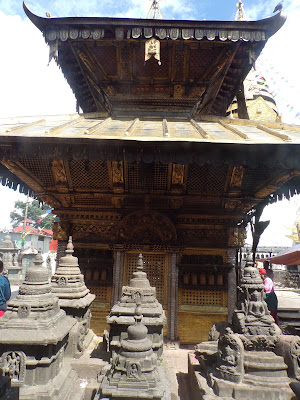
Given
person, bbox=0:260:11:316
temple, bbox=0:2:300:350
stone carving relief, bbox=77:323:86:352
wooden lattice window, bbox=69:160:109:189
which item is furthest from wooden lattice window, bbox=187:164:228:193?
person, bbox=0:260:11:316

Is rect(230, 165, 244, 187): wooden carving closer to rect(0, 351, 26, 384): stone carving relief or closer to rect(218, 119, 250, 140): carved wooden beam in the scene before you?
rect(218, 119, 250, 140): carved wooden beam

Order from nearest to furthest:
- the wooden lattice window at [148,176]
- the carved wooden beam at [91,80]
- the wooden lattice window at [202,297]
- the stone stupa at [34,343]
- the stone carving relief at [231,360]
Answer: the stone carving relief at [231,360], the stone stupa at [34,343], the wooden lattice window at [148,176], the carved wooden beam at [91,80], the wooden lattice window at [202,297]


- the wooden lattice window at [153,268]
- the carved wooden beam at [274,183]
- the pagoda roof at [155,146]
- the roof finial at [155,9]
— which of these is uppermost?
the roof finial at [155,9]

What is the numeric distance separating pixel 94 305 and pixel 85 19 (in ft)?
26.1

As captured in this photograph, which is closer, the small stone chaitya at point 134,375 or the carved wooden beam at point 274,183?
the small stone chaitya at point 134,375

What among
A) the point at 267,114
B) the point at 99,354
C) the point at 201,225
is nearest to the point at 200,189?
the point at 201,225

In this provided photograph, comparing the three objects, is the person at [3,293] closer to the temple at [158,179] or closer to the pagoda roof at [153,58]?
the temple at [158,179]

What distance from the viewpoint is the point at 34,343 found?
4.14m

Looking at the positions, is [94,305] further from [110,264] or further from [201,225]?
[201,225]

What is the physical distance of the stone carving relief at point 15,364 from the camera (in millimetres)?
4188

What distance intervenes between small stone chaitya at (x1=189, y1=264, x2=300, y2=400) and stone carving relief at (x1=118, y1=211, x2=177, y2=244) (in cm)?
360

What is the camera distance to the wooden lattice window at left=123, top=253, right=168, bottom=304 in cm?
799

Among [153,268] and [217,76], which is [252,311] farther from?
[217,76]

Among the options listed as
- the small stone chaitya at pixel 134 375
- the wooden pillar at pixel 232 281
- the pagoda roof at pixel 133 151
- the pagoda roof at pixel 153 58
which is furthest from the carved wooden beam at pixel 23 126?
the wooden pillar at pixel 232 281
